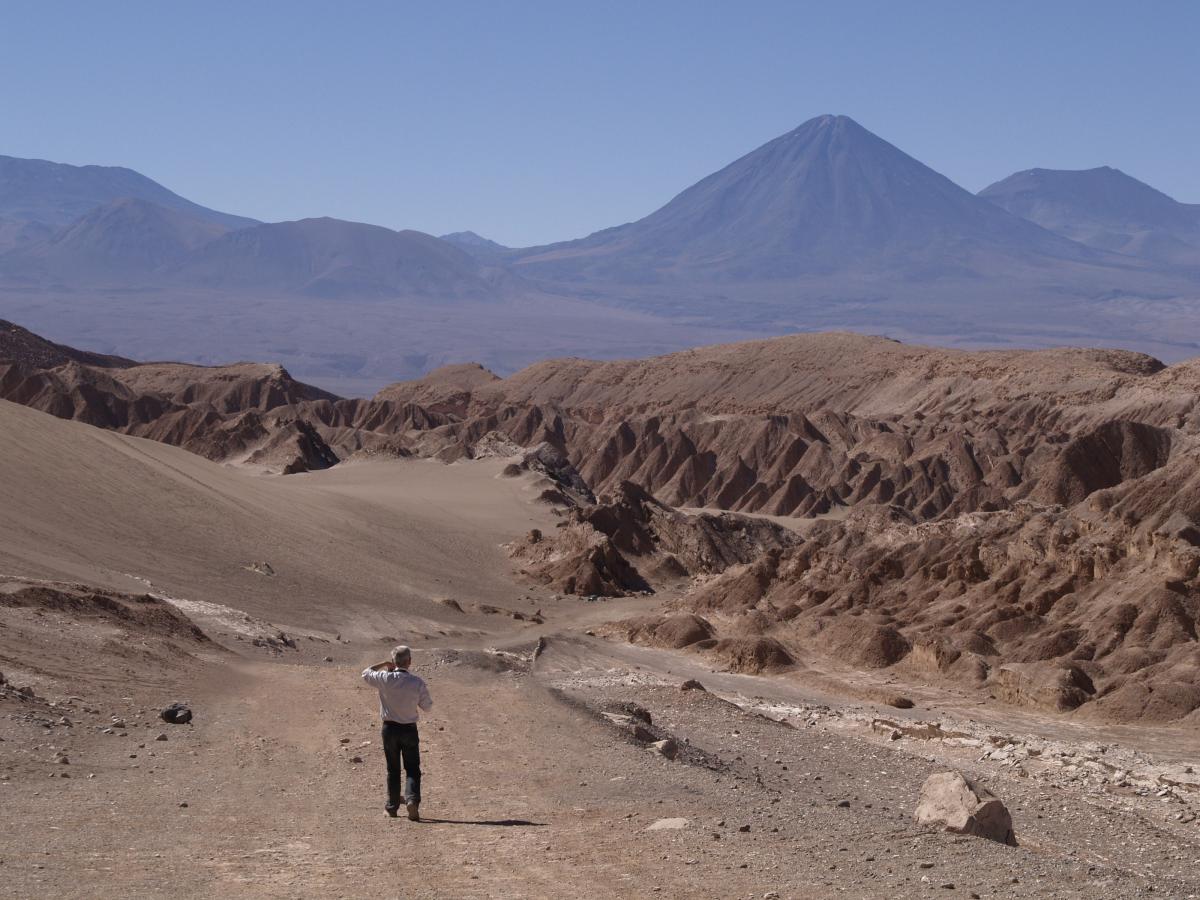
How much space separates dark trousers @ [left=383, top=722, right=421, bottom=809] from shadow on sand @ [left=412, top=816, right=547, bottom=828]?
238 millimetres

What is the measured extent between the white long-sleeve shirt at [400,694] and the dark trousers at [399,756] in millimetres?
78

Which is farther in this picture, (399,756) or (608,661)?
(608,661)

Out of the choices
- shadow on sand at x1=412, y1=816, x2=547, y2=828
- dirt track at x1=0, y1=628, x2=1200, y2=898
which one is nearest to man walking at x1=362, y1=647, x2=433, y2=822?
shadow on sand at x1=412, y1=816, x2=547, y2=828

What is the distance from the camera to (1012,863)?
11625mm

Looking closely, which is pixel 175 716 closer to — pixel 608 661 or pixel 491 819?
pixel 491 819

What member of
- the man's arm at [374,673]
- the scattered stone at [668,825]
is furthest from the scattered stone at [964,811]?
the man's arm at [374,673]

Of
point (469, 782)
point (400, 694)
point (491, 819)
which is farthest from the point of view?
point (469, 782)

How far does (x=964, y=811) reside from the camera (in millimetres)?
13055

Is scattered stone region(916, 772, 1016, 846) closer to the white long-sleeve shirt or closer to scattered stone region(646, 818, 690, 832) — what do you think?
scattered stone region(646, 818, 690, 832)

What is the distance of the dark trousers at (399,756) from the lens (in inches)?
496

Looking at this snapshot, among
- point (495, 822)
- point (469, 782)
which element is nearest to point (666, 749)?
point (469, 782)

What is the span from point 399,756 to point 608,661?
23.2 metres

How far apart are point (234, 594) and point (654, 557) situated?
28.1 m

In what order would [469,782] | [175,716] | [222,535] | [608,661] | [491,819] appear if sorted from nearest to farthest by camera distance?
[491,819] → [469,782] → [175,716] → [608,661] → [222,535]
